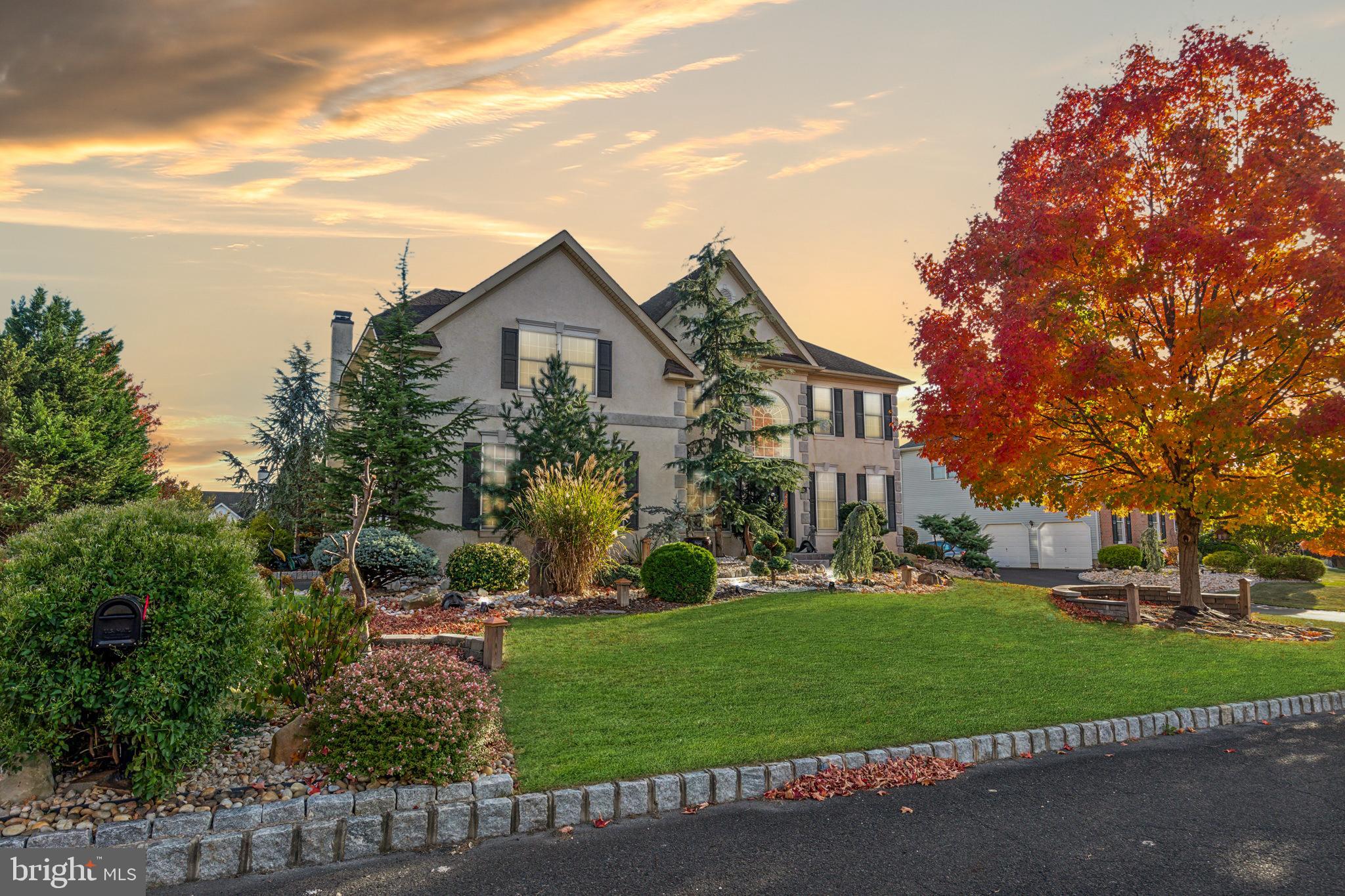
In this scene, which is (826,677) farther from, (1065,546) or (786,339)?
(1065,546)

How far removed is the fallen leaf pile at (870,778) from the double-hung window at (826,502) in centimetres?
1969

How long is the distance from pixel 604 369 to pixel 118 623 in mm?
15899

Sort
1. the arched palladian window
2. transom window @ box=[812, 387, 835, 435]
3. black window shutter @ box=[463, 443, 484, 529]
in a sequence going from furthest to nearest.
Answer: transom window @ box=[812, 387, 835, 435] → the arched palladian window → black window shutter @ box=[463, 443, 484, 529]

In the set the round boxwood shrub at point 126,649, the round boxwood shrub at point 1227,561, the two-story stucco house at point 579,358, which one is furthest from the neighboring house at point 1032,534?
the round boxwood shrub at point 126,649

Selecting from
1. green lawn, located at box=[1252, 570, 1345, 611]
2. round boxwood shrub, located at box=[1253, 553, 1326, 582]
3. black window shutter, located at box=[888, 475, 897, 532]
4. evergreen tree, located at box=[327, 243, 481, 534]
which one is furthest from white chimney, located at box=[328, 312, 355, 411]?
round boxwood shrub, located at box=[1253, 553, 1326, 582]

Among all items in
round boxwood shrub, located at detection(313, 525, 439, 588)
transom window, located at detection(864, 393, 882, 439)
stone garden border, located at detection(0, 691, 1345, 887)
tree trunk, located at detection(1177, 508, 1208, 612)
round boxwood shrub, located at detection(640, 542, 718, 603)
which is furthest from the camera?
transom window, located at detection(864, 393, 882, 439)

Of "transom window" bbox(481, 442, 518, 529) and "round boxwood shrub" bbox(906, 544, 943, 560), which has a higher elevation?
"transom window" bbox(481, 442, 518, 529)

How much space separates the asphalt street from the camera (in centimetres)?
429

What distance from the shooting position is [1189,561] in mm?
14688

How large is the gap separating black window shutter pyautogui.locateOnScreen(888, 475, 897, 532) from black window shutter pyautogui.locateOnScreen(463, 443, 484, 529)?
14878 mm

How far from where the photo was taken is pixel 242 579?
17.9 ft

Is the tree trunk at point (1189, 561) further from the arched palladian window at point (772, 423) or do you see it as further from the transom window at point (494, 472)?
the transom window at point (494, 472)

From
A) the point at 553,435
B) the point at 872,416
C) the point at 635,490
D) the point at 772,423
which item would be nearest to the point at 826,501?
the point at 772,423

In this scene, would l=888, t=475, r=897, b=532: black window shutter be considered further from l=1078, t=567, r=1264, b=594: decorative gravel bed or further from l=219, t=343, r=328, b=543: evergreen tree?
l=219, t=343, r=328, b=543: evergreen tree
